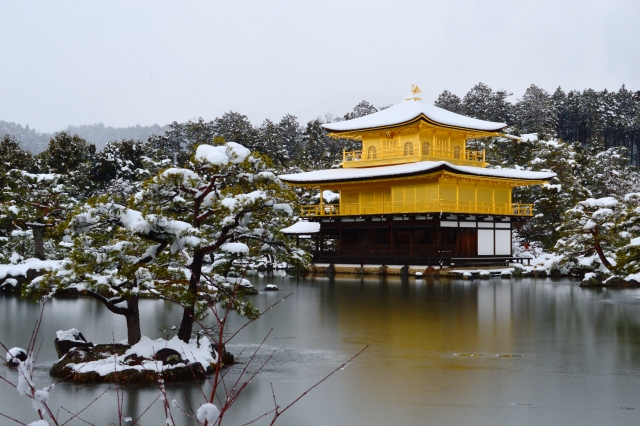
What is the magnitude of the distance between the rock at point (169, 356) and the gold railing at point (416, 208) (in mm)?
24689

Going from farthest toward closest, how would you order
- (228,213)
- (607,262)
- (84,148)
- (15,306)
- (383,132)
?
1. (84,148)
2. (383,132)
3. (607,262)
4. (15,306)
5. (228,213)

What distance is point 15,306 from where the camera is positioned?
21.6m

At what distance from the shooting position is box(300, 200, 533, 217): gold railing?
35.1 meters

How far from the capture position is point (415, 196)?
3666 cm

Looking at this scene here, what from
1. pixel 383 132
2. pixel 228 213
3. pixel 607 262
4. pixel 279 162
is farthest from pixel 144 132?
pixel 228 213

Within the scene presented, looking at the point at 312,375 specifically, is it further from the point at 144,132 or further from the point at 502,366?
the point at 144,132

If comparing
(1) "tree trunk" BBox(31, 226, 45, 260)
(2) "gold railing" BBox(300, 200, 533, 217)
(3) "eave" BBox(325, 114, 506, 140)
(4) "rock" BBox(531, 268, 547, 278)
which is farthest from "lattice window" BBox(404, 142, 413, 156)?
(1) "tree trunk" BBox(31, 226, 45, 260)

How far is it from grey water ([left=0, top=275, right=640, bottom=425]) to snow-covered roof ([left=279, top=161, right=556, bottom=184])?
12260 mm

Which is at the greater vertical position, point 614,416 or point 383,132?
point 383,132

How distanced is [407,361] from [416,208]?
24.0 metres

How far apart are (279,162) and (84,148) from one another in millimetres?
17217

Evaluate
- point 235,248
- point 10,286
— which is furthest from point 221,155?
point 10,286

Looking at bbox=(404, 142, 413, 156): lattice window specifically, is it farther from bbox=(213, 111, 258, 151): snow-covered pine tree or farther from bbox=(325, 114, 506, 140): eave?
bbox=(213, 111, 258, 151): snow-covered pine tree

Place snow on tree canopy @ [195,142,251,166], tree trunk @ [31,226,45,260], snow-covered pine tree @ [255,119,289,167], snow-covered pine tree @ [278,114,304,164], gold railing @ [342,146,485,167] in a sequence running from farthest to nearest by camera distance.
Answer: snow-covered pine tree @ [278,114,304,164] → snow-covered pine tree @ [255,119,289,167] → gold railing @ [342,146,485,167] → tree trunk @ [31,226,45,260] → snow on tree canopy @ [195,142,251,166]
